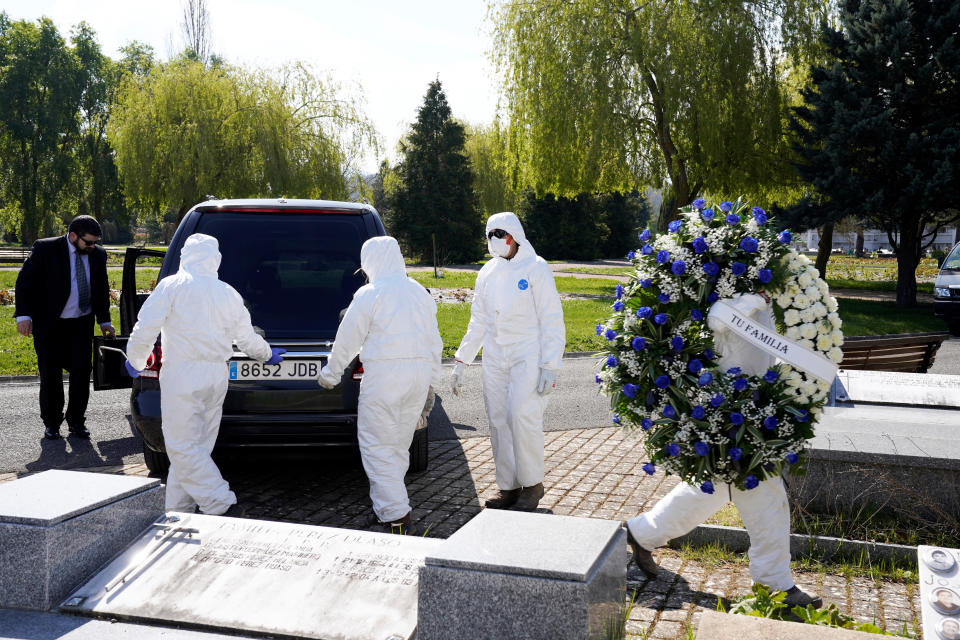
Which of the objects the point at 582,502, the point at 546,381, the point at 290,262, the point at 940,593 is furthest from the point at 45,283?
the point at 940,593

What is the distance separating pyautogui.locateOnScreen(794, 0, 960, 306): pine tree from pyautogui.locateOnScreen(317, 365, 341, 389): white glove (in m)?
18.9

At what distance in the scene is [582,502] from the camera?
18.4 feet

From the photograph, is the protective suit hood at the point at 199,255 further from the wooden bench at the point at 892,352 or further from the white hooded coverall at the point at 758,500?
the wooden bench at the point at 892,352

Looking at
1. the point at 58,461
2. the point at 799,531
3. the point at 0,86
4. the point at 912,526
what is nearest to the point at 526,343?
the point at 799,531

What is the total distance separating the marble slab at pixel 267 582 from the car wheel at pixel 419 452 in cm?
234

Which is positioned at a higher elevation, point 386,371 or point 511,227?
point 511,227

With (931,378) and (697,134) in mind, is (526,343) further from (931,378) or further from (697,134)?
(697,134)

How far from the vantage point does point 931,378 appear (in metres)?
6.88

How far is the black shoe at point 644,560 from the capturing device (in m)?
4.23

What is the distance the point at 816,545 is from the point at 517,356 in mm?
2087

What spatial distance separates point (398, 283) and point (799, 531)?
2722 mm

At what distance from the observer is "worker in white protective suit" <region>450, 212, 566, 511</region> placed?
215 inches

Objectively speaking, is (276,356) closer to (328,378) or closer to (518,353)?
(328,378)

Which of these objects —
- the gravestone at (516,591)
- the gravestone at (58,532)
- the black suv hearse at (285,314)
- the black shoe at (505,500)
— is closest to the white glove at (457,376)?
the black suv hearse at (285,314)
